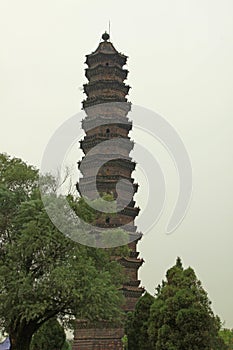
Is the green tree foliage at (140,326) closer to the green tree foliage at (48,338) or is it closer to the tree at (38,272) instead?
the green tree foliage at (48,338)

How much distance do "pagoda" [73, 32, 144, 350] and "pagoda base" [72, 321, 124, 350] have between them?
3.0 inches

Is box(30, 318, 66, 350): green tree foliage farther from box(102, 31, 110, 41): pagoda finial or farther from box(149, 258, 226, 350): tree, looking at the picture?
box(102, 31, 110, 41): pagoda finial

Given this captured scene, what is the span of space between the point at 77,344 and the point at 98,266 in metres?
13.5

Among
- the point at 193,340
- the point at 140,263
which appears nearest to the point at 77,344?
the point at 140,263

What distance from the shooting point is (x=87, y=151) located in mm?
40000

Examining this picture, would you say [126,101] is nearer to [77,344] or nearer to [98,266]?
[77,344]

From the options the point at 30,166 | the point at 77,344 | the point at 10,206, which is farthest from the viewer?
the point at 77,344

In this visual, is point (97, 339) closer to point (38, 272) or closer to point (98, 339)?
point (98, 339)

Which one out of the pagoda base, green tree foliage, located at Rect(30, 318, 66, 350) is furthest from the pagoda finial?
green tree foliage, located at Rect(30, 318, 66, 350)

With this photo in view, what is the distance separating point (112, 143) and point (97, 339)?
13896 millimetres

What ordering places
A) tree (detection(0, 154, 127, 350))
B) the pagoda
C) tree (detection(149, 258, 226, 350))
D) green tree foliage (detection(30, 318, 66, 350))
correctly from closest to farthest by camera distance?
tree (detection(0, 154, 127, 350)) < tree (detection(149, 258, 226, 350)) < green tree foliage (detection(30, 318, 66, 350)) < the pagoda

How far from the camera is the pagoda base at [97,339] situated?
109ft

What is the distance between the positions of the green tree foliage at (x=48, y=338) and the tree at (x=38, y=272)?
6468 millimetres

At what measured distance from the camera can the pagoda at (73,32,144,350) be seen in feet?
120
